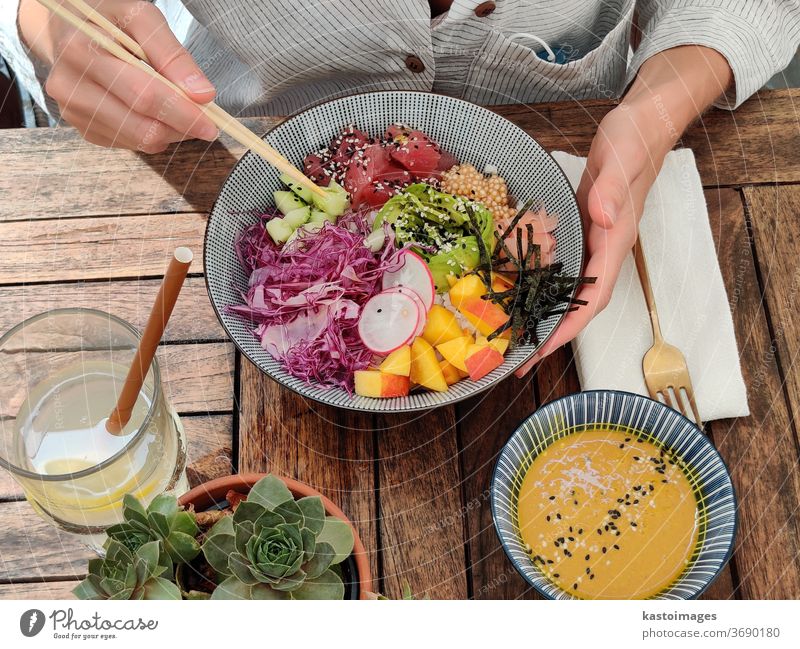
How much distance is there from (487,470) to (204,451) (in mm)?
334

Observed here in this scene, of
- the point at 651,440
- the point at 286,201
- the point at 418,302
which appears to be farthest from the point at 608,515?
the point at 286,201

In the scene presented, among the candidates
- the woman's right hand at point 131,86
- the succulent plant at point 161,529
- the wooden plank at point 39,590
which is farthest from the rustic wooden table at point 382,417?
the succulent plant at point 161,529

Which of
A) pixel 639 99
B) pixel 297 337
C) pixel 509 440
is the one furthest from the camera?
pixel 639 99

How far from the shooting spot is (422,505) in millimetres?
824

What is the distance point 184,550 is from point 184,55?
1.98 ft

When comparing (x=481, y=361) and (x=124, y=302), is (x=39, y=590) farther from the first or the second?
(x=481, y=361)

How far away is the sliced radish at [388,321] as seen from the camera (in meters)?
0.83

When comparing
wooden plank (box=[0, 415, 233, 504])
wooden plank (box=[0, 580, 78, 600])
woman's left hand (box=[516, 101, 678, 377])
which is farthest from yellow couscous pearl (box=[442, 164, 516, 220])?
wooden plank (box=[0, 580, 78, 600])

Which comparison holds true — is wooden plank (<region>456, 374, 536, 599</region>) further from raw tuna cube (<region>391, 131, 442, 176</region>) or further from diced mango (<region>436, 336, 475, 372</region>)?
raw tuna cube (<region>391, 131, 442, 176</region>)

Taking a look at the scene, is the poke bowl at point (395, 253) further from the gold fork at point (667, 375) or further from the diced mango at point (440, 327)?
the gold fork at point (667, 375)

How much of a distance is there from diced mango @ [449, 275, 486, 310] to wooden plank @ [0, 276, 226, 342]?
0.30m

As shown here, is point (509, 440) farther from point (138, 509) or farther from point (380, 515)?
point (138, 509)
